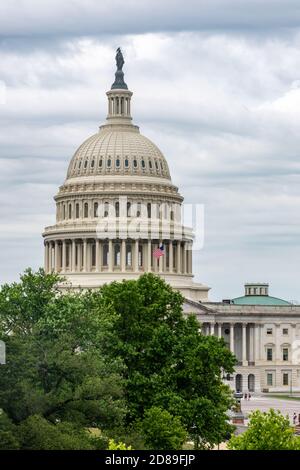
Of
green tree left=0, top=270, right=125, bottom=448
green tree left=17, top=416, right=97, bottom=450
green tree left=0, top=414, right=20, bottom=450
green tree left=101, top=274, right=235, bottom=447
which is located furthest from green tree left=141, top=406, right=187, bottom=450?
green tree left=0, top=414, right=20, bottom=450

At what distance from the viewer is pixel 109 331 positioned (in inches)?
3733

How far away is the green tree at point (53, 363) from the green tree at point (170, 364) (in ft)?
13.7

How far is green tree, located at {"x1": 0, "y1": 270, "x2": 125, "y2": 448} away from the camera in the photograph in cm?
7900

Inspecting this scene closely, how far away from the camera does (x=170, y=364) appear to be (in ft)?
315

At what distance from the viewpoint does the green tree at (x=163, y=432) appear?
281 ft

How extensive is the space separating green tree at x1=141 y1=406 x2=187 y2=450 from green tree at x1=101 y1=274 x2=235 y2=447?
400cm

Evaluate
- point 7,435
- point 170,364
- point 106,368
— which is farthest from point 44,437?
point 170,364

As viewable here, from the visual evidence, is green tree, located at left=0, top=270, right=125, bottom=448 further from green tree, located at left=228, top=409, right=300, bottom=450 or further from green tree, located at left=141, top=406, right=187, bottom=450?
green tree, located at left=228, top=409, right=300, bottom=450

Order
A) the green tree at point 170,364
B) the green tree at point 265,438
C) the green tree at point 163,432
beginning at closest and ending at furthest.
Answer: the green tree at point 265,438
the green tree at point 163,432
the green tree at point 170,364

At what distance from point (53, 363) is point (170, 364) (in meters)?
15.1

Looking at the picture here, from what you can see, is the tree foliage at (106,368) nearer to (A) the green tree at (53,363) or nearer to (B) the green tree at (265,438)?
(A) the green tree at (53,363)

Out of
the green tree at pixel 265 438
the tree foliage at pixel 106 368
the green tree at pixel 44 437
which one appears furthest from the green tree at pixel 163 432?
the green tree at pixel 265 438
